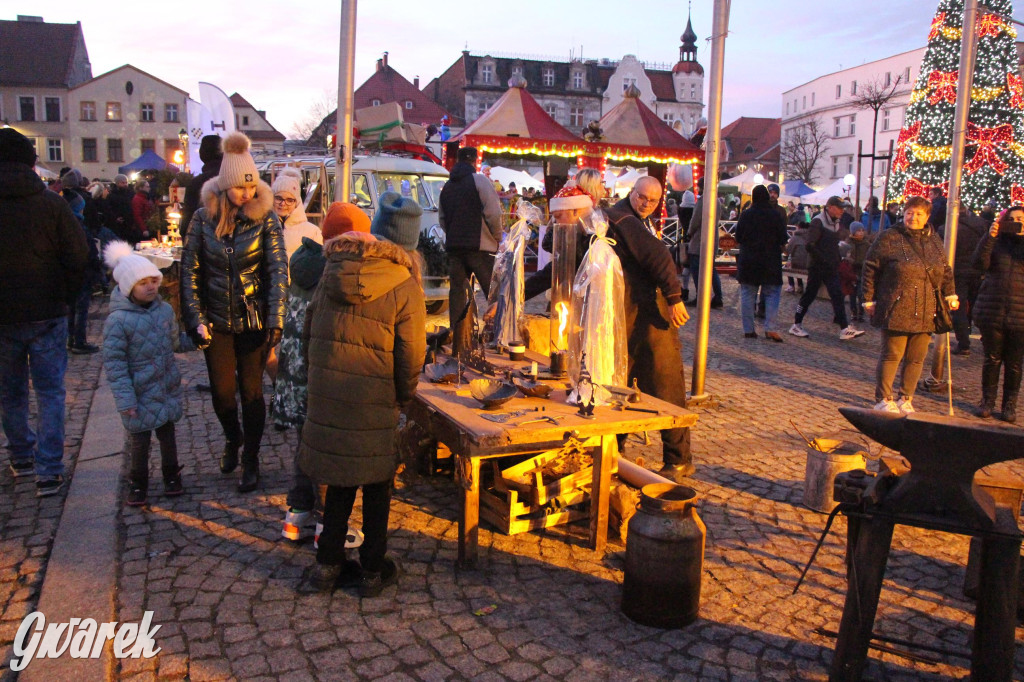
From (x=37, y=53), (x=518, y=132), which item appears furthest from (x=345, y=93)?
(x=37, y=53)

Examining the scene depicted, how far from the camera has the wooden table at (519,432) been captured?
370cm

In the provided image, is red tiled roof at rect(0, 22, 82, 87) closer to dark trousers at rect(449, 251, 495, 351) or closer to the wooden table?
dark trousers at rect(449, 251, 495, 351)

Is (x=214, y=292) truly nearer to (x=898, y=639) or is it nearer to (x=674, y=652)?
(x=674, y=652)

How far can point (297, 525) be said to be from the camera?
421 centimetres

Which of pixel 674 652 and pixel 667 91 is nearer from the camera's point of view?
pixel 674 652

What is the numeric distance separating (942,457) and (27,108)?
66348 mm

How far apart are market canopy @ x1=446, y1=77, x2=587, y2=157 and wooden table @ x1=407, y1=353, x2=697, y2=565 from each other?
11088mm

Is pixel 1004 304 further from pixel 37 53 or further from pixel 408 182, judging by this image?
pixel 37 53

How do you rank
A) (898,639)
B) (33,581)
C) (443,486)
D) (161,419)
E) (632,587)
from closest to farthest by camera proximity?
(898,639)
(632,587)
(33,581)
(161,419)
(443,486)

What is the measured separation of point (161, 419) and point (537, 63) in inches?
2964

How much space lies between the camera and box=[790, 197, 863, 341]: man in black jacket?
11523 mm

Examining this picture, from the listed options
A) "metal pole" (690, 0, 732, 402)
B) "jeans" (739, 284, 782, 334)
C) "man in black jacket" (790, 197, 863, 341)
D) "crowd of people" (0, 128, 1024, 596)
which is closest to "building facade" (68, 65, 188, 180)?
"man in black jacket" (790, 197, 863, 341)

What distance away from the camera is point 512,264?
17.9 ft

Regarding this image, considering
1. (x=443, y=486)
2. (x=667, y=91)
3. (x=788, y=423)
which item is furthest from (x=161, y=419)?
(x=667, y=91)
